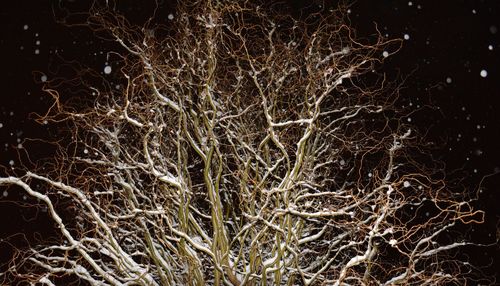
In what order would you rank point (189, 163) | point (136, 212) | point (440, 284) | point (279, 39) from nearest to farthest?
point (136, 212) < point (440, 284) < point (279, 39) < point (189, 163)

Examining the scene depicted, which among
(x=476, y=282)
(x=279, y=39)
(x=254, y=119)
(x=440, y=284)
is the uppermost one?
(x=279, y=39)

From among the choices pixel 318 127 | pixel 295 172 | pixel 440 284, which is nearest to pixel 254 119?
pixel 318 127

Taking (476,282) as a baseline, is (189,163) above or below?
above

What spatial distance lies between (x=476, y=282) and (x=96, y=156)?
2.89 meters

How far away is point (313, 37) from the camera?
4.81 meters

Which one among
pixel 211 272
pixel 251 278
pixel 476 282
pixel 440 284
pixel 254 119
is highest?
pixel 254 119

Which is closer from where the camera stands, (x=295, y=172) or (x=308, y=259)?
(x=295, y=172)

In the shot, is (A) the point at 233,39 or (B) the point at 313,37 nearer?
(B) the point at 313,37

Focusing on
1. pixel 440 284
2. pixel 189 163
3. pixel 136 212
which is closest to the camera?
pixel 136 212

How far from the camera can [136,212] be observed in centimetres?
409

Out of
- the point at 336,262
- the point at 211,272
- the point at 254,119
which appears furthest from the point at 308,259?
the point at 254,119

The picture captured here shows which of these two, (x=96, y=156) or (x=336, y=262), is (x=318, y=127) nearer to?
(x=336, y=262)

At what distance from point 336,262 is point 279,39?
169cm

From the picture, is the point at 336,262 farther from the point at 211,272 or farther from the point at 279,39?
the point at 279,39
